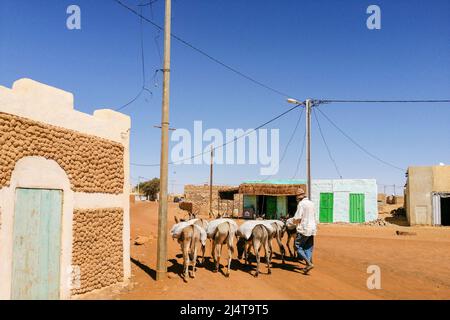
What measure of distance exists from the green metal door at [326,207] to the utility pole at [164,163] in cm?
2544

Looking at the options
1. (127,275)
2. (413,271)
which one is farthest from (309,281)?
(127,275)

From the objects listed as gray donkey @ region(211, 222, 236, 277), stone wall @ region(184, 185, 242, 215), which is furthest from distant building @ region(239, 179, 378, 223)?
gray donkey @ region(211, 222, 236, 277)

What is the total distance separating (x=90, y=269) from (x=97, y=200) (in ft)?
5.51

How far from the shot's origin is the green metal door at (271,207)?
3538cm

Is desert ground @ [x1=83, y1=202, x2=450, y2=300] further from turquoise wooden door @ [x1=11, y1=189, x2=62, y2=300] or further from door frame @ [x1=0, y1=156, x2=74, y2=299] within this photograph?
turquoise wooden door @ [x1=11, y1=189, x2=62, y2=300]

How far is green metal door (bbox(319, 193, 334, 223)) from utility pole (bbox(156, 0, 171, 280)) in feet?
83.5

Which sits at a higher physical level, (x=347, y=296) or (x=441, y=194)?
(x=441, y=194)

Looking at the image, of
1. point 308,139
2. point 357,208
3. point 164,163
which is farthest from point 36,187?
point 357,208

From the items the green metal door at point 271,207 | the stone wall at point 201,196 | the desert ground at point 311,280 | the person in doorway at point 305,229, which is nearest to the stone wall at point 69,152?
the desert ground at point 311,280

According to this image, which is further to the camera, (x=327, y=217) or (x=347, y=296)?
(x=327, y=217)

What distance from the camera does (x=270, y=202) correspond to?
3578 cm

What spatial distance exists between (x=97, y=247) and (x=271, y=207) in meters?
27.2
